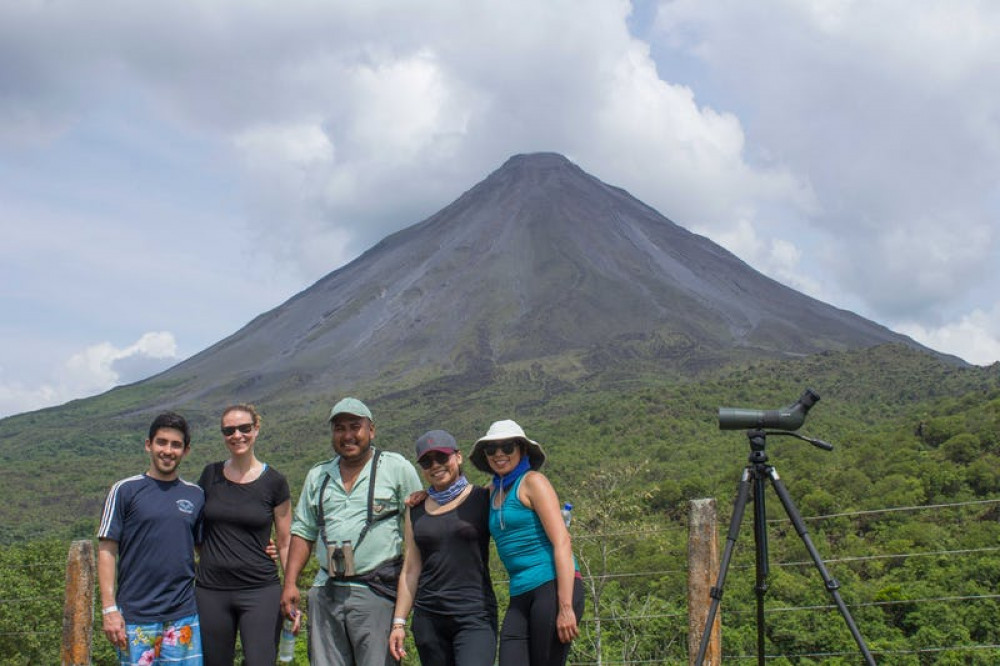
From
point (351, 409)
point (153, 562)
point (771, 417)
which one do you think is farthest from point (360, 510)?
point (771, 417)

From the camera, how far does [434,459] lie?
3.04 meters

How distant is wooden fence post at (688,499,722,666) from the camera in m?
3.20

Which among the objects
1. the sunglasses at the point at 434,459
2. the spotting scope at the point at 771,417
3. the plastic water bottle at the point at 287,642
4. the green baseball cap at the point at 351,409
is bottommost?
the plastic water bottle at the point at 287,642

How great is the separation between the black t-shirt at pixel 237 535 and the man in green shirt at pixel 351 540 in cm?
11

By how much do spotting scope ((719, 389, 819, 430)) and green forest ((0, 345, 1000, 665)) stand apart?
777mm

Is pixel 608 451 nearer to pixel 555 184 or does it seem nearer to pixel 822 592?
pixel 822 592

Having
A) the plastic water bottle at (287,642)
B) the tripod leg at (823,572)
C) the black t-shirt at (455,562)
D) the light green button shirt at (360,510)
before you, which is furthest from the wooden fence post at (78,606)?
the tripod leg at (823,572)

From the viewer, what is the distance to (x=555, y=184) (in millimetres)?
96625

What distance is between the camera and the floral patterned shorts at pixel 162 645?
3074 millimetres

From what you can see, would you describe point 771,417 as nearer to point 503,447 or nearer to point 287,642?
point 503,447

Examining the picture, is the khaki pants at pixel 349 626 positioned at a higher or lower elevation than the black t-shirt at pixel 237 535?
lower

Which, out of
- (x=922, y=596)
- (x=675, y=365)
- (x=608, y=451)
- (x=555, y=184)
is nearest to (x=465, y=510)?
(x=922, y=596)

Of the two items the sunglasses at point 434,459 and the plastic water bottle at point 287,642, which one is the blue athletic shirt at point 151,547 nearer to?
the plastic water bottle at point 287,642

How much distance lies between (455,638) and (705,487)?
19199mm
